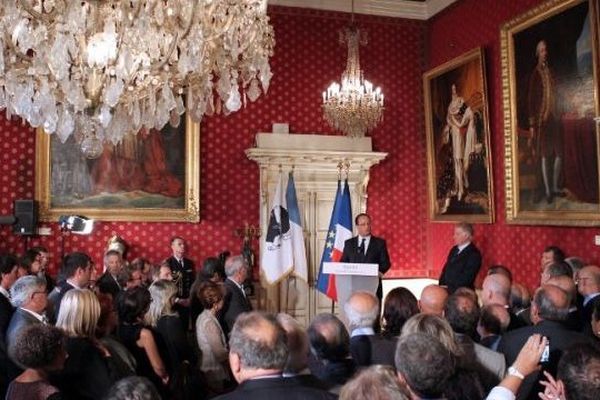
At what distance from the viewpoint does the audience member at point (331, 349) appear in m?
3.17

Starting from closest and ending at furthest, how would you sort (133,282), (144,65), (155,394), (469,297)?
(155,394) < (469,297) < (144,65) < (133,282)

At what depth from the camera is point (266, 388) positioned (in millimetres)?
2332

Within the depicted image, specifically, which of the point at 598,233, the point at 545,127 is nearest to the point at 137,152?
the point at 545,127

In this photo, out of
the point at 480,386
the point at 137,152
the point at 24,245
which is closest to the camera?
the point at 480,386

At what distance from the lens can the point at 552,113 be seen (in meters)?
7.50

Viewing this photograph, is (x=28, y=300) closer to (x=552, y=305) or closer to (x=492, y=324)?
(x=492, y=324)

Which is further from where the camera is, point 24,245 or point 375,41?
point 375,41

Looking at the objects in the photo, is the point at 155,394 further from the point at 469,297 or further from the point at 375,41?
the point at 375,41

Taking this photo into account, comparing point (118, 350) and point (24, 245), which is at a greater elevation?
point (24, 245)

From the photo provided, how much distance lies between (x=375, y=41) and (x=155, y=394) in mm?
9226

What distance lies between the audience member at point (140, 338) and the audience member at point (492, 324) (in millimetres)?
2090

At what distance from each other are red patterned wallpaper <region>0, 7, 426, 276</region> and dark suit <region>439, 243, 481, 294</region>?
3054 mm

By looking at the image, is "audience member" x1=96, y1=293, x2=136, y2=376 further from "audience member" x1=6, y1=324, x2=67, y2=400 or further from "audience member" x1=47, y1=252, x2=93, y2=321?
"audience member" x1=47, y1=252, x2=93, y2=321

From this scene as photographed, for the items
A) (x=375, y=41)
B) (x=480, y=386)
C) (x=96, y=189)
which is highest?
(x=375, y=41)
